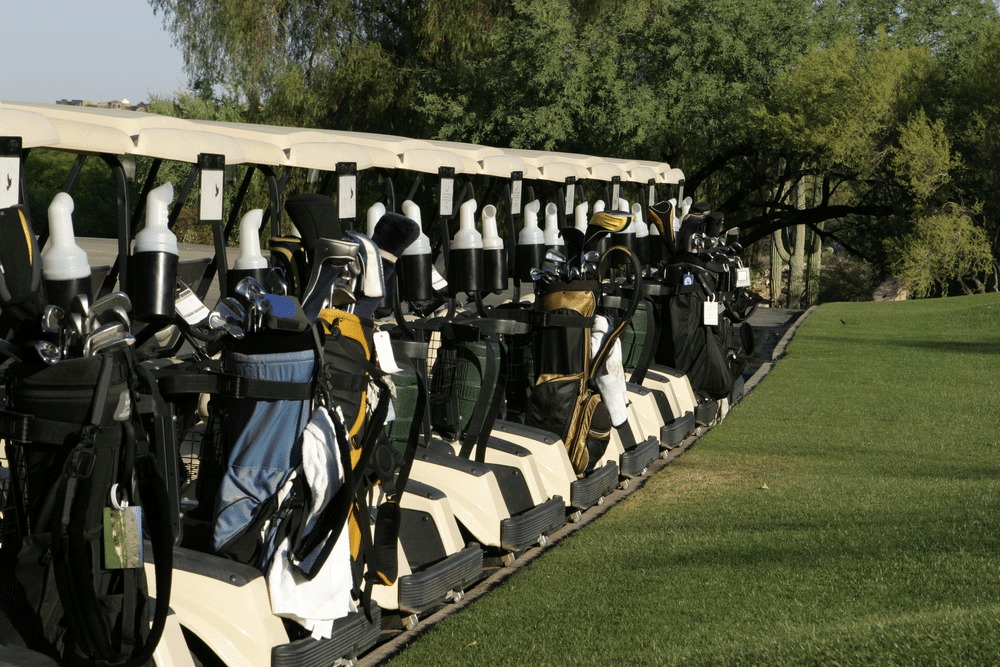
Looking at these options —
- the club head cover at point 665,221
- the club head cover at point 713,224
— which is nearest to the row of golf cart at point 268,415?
the club head cover at point 713,224

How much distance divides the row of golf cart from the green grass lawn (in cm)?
32

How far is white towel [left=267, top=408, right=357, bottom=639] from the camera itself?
3191mm

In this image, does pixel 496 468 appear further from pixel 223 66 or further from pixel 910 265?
pixel 910 265

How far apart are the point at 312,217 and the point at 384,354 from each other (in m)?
0.52

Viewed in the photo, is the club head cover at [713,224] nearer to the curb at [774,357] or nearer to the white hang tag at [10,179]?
the curb at [774,357]

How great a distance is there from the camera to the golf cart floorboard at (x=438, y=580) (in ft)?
13.0

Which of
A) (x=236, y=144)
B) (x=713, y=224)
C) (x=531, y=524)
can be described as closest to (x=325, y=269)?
(x=236, y=144)

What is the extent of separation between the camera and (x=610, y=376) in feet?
19.7

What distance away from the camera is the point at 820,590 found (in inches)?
159

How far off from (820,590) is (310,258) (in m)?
2.13

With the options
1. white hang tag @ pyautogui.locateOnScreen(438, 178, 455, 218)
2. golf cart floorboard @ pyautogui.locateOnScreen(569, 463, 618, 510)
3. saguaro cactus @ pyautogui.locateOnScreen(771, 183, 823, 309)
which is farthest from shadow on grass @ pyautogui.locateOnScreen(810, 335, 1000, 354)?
saguaro cactus @ pyautogui.locateOnScreen(771, 183, 823, 309)

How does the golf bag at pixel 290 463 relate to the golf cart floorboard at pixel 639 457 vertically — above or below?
above

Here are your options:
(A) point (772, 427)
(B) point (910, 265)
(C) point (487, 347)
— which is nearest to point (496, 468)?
(C) point (487, 347)

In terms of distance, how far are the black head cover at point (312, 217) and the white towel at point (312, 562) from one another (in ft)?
2.32
